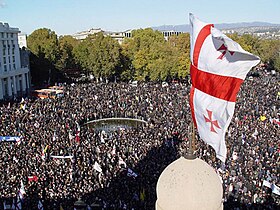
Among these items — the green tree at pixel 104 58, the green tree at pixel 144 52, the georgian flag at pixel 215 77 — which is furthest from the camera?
the green tree at pixel 144 52

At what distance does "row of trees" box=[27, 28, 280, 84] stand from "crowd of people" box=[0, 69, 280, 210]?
22444mm

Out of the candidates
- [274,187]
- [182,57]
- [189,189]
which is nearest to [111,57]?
[182,57]

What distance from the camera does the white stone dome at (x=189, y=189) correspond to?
15.0ft

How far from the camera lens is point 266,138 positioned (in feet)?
78.0

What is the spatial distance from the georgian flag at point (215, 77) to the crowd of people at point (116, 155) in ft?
28.2

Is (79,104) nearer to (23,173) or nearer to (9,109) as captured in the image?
(9,109)

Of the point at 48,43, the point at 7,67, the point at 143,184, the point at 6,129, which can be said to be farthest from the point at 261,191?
the point at 48,43

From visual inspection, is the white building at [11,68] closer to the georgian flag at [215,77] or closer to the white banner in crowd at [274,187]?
the white banner in crowd at [274,187]

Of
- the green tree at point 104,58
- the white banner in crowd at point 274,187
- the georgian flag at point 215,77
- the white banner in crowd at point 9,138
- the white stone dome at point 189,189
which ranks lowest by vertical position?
the white banner in crowd at point 274,187

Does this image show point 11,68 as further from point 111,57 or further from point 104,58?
point 111,57

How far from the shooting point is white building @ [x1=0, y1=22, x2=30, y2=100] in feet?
158

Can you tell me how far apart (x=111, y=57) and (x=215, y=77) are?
51246 millimetres

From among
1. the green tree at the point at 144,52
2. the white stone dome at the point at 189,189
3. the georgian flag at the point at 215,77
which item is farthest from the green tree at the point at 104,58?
the white stone dome at the point at 189,189

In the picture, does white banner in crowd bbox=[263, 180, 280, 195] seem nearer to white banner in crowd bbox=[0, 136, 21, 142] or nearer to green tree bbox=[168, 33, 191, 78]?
white banner in crowd bbox=[0, 136, 21, 142]
